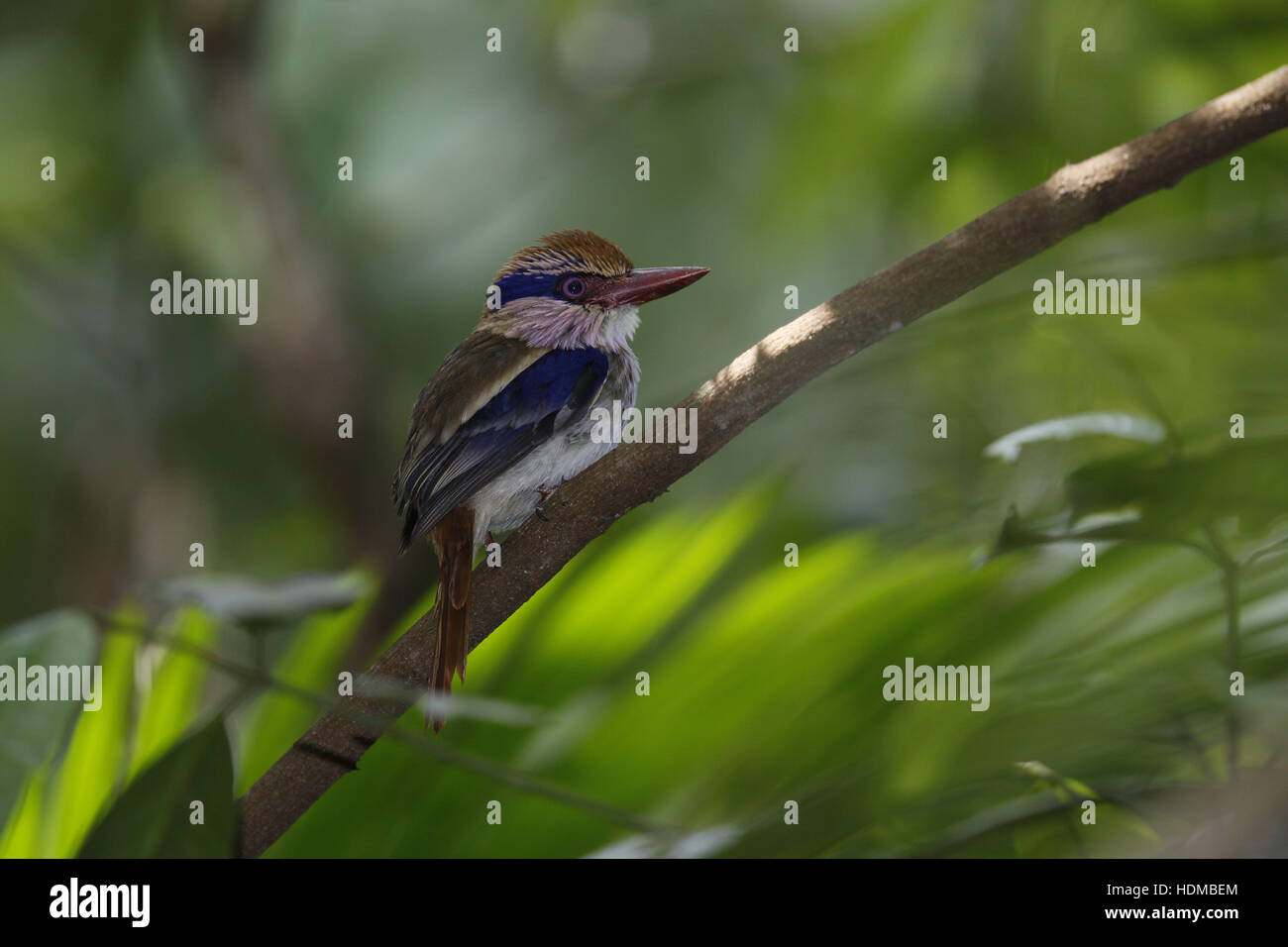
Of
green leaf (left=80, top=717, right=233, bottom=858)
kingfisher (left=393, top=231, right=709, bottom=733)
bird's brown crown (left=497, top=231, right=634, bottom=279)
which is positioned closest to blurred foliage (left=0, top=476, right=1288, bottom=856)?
green leaf (left=80, top=717, right=233, bottom=858)

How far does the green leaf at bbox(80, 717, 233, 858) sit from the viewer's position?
87 cm

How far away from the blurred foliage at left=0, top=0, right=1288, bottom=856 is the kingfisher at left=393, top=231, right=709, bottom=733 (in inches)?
10.9

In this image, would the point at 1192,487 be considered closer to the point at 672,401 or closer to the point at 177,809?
the point at 177,809

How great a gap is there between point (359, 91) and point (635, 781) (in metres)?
3.51

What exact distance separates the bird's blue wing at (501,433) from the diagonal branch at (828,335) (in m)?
0.42

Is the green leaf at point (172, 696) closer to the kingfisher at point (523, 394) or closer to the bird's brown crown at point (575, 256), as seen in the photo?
the kingfisher at point (523, 394)

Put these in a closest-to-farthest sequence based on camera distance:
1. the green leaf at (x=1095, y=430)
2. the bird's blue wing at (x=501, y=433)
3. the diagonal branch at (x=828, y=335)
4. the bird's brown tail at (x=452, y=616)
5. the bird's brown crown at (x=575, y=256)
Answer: the green leaf at (x=1095, y=430) → the diagonal branch at (x=828, y=335) → the bird's brown tail at (x=452, y=616) → the bird's blue wing at (x=501, y=433) → the bird's brown crown at (x=575, y=256)

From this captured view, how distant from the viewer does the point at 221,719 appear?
90 centimetres

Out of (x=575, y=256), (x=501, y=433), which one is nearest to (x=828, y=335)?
(x=501, y=433)

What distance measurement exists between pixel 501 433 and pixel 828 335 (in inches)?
28.0

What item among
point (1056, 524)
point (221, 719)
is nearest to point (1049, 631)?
point (1056, 524)

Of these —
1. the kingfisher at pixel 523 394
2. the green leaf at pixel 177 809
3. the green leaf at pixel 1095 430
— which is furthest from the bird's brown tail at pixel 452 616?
the green leaf at pixel 1095 430

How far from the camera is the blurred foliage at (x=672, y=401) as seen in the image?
855 mm
